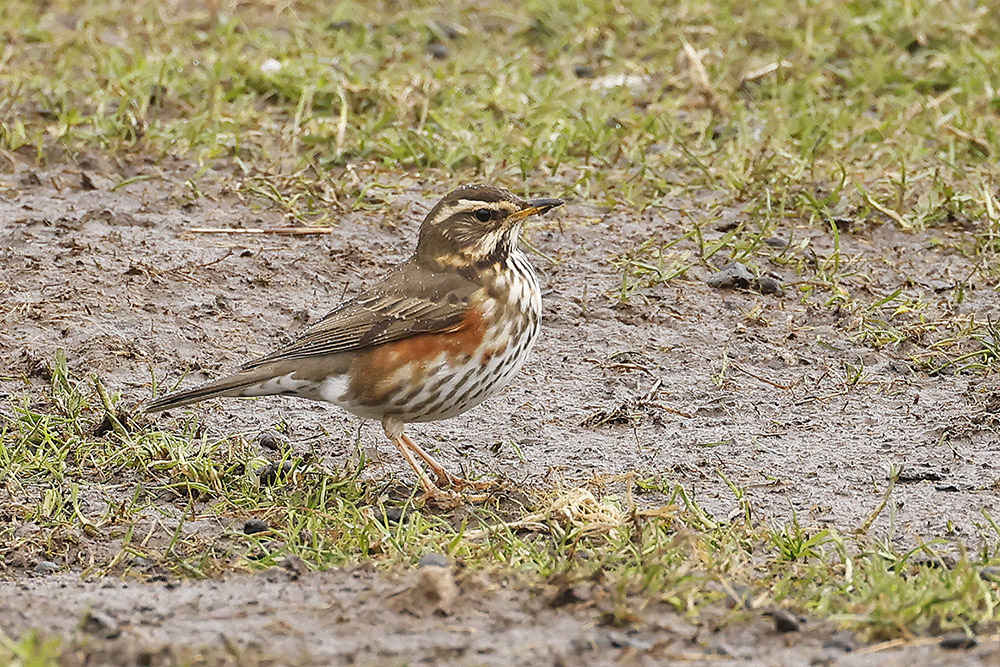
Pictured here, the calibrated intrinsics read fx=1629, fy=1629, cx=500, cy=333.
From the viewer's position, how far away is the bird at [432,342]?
744cm

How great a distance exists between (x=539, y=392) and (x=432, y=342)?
1385mm

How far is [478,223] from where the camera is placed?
775 cm

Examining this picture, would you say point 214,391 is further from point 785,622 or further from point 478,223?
point 785,622

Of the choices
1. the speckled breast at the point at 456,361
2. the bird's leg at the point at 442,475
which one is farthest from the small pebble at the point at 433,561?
the speckled breast at the point at 456,361

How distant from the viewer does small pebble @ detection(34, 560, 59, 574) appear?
6.64 m

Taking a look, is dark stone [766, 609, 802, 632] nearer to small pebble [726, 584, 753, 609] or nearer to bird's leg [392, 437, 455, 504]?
small pebble [726, 584, 753, 609]

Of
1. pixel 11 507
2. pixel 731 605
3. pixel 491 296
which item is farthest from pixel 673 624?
pixel 11 507

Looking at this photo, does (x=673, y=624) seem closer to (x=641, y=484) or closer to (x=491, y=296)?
(x=641, y=484)

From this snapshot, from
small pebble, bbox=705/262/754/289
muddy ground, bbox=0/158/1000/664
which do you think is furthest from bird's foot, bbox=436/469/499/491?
small pebble, bbox=705/262/754/289

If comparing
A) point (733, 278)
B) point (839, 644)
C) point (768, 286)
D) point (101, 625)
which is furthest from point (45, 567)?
point (768, 286)

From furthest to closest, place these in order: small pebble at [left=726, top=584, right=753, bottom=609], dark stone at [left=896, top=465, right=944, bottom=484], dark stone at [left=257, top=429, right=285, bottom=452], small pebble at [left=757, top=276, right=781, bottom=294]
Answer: small pebble at [left=757, top=276, right=781, bottom=294]
dark stone at [left=257, top=429, right=285, bottom=452]
dark stone at [left=896, top=465, right=944, bottom=484]
small pebble at [left=726, top=584, right=753, bottom=609]

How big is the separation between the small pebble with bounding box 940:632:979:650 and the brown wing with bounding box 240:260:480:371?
281 cm

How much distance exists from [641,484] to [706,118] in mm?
4857

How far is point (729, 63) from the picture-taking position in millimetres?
12547
